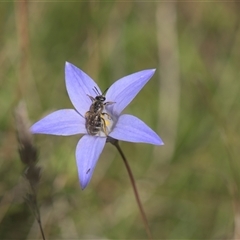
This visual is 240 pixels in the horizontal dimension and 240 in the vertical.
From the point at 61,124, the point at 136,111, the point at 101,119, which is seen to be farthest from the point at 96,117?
the point at 136,111

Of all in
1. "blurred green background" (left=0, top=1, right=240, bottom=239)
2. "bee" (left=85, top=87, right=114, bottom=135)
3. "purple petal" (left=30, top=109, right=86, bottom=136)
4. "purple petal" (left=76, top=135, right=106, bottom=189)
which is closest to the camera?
"purple petal" (left=76, top=135, right=106, bottom=189)

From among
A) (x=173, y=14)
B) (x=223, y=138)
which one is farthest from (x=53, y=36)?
(x=223, y=138)

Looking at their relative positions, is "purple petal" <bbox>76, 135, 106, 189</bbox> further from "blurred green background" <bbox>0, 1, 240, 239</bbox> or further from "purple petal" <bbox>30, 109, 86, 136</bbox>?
"blurred green background" <bbox>0, 1, 240, 239</bbox>

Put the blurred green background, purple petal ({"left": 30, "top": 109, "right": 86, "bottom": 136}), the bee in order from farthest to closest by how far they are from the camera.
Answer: the blurred green background → the bee → purple petal ({"left": 30, "top": 109, "right": 86, "bottom": 136})

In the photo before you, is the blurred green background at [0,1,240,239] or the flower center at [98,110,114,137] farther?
the blurred green background at [0,1,240,239]

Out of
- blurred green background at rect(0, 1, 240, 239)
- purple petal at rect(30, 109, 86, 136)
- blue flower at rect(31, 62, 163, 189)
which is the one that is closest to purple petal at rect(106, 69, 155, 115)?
blue flower at rect(31, 62, 163, 189)

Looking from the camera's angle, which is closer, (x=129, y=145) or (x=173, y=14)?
(x=129, y=145)

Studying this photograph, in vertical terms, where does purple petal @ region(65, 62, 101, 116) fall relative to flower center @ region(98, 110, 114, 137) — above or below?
above

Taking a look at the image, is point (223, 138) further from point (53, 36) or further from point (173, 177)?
point (53, 36)
